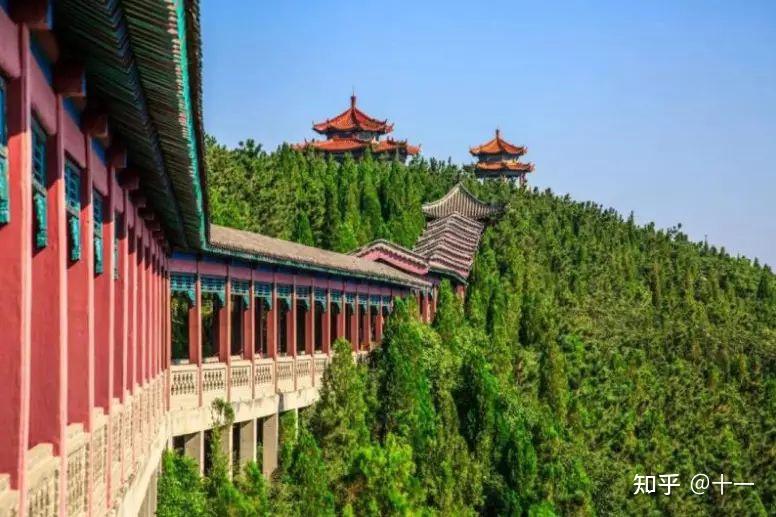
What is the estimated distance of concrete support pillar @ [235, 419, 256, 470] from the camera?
22734mm

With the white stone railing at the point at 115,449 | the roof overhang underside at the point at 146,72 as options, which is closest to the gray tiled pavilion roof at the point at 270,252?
the roof overhang underside at the point at 146,72

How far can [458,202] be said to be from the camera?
6156 cm

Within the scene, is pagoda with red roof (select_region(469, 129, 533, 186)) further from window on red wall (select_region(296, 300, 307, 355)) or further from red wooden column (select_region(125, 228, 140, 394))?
red wooden column (select_region(125, 228, 140, 394))

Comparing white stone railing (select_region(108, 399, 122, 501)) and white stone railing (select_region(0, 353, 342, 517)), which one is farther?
white stone railing (select_region(108, 399, 122, 501))

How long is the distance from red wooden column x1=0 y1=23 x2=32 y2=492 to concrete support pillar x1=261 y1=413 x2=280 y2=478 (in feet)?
56.8

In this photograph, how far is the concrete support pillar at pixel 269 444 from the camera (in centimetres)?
2388

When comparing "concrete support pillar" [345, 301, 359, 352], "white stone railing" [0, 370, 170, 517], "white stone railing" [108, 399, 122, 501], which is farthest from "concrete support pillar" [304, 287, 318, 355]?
"white stone railing" [108, 399, 122, 501]

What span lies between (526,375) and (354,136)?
63917mm

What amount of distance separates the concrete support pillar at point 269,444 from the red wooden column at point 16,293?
56.8ft

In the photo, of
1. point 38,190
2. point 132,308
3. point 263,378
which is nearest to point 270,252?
point 263,378

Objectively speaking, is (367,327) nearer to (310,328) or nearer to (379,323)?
(379,323)

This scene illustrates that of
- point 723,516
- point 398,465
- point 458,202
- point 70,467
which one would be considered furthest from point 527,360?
point 70,467

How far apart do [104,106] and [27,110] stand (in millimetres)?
3165

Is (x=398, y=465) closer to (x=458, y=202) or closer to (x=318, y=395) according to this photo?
(x=318, y=395)
